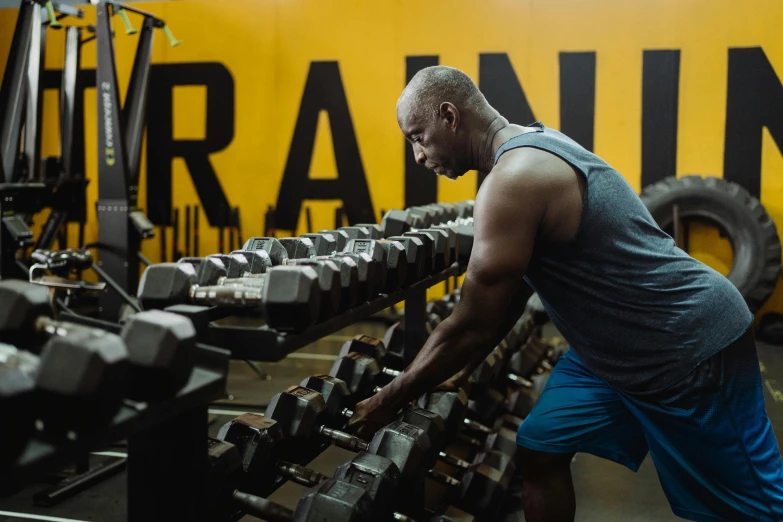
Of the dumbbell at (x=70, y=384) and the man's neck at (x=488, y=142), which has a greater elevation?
the man's neck at (x=488, y=142)

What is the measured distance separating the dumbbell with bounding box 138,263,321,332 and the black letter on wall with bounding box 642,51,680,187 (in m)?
4.92

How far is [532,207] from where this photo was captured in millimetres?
1510

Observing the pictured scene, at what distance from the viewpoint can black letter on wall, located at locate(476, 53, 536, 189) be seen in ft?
19.4

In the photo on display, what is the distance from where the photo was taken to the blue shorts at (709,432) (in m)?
1.56

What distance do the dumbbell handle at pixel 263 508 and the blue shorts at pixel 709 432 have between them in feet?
2.08

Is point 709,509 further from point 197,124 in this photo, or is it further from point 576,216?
point 197,124

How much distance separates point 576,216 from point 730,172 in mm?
4561

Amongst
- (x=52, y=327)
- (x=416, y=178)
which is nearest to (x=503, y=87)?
(x=416, y=178)

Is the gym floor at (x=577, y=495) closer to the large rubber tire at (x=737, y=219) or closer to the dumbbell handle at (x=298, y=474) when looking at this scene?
the dumbbell handle at (x=298, y=474)

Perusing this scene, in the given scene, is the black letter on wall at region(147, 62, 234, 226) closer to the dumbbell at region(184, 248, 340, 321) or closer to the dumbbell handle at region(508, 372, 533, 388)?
the dumbbell handle at region(508, 372, 533, 388)

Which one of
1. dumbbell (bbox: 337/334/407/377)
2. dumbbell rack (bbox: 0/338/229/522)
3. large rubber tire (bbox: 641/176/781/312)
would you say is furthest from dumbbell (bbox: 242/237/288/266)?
large rubber tire (bbox: 641/176/781/312)

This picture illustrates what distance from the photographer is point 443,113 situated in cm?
179

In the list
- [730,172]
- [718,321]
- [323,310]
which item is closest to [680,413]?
[718,321]

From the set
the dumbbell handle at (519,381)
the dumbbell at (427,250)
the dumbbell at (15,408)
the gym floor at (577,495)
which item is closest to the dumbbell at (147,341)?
the dumbbell at (15,408)
